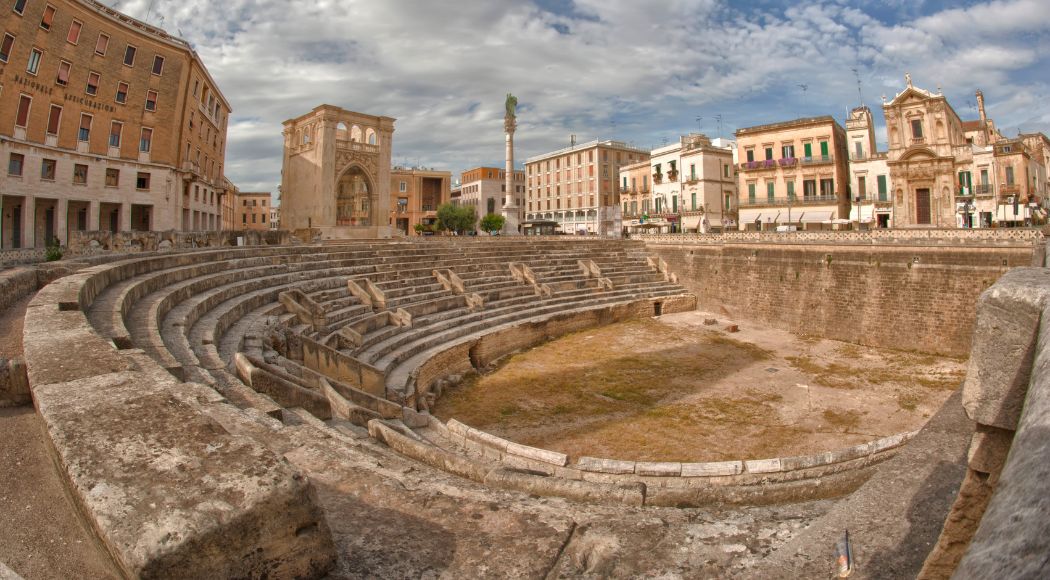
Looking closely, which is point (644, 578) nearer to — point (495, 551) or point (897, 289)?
point (495, 551)

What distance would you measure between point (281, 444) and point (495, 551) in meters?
2.15

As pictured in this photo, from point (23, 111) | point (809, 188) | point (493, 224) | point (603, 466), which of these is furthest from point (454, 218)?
point (603, 466)

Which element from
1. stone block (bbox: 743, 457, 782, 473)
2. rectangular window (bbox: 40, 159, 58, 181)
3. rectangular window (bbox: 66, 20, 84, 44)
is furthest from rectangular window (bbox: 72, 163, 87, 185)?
stone block (bbox: 743, 457, 782, 473)

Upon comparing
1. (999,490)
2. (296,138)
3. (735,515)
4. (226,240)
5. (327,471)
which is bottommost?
(735,515)

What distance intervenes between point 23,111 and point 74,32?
13.7ft

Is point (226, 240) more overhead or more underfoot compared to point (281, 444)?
more overhead

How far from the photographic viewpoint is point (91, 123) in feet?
80.1

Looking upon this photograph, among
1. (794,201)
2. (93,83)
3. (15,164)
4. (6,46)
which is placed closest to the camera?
(6,46)

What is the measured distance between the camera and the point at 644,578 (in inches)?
108

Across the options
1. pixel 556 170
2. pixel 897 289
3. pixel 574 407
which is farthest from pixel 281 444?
pixel 556 170

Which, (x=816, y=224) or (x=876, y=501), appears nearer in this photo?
(x=876, y=501)

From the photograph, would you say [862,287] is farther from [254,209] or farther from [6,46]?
[254,209]

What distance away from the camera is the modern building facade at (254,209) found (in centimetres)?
8800

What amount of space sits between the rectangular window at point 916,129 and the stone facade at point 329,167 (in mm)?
30502
